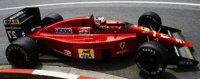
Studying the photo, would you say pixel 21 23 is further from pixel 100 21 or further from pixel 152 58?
pixel 152 58

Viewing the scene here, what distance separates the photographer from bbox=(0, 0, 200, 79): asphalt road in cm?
790

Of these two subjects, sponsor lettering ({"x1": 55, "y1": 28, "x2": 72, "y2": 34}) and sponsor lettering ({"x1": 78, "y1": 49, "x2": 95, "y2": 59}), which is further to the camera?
sponsor lettering ({"x1": 55, "y1": 28, "x2": 72, "y2": 34})

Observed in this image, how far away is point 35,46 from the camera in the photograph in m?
8.55

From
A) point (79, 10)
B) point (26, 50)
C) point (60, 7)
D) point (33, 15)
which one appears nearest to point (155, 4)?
point (79, 10)

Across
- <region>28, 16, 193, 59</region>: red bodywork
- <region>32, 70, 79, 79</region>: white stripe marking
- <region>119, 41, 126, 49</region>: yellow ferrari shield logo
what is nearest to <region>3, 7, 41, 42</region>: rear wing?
<region>28, 16, 193, 59</region>: red bodywork

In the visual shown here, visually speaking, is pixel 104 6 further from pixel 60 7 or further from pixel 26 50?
pixel 26 50

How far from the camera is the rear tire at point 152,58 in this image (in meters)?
7.28

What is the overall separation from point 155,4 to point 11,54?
6.29 meters

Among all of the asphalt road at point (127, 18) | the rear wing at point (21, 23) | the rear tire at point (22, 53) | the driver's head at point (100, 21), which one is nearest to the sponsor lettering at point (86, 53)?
the asphalt road at point (127, 18)

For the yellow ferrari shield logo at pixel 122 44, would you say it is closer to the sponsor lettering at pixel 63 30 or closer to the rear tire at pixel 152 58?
the rear tire at pixel 152 58

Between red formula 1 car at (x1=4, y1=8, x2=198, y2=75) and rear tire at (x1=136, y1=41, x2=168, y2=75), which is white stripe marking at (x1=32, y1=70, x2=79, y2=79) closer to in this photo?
red formula 1 car at (x1=4, y1=8, x2=198, y2=75)

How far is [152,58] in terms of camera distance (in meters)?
7.39

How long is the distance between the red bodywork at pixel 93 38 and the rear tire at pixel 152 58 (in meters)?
0.83

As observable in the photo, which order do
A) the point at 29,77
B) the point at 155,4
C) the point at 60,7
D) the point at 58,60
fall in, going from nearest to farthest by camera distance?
the point at 29,77, the point at 58,60, the point at 155,4, the point at 60,7
